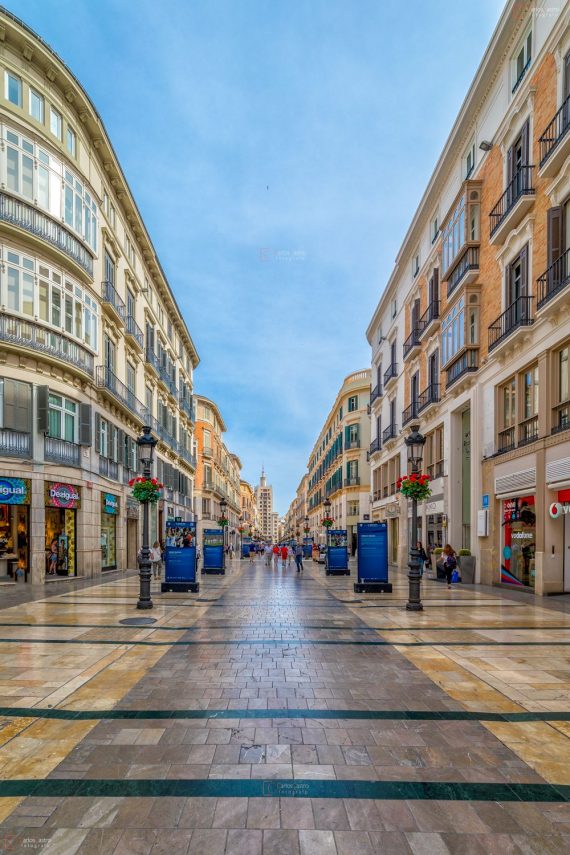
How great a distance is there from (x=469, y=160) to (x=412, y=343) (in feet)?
33.5

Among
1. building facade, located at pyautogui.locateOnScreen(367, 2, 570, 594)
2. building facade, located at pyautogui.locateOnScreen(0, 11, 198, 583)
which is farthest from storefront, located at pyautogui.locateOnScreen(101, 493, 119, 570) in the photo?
building facade, located at pyautogui.locateOnScreen(367, 2, 570, 594)

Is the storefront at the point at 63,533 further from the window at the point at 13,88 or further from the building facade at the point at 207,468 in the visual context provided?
the building facade at the point at 207,468

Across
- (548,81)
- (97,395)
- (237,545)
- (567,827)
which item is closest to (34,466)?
(97,395)

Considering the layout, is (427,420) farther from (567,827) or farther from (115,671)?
(567,827)

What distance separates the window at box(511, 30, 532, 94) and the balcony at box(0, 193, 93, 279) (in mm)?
17471

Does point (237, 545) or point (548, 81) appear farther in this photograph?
point (237, 545)

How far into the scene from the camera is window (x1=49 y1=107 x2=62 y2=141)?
20.7 meters

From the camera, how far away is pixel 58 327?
20828mm

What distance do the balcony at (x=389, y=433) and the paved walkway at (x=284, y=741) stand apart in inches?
1040

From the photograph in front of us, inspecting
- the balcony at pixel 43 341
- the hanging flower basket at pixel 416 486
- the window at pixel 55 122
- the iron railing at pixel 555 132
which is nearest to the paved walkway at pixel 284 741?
the hanging flower basket at pixel 416 486

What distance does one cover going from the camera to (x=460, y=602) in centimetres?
1502

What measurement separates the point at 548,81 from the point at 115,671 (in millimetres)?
19644

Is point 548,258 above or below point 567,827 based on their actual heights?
above

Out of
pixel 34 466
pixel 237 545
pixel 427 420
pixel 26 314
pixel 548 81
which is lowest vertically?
pixel 237 545
